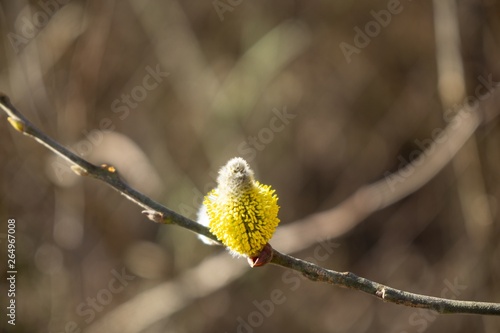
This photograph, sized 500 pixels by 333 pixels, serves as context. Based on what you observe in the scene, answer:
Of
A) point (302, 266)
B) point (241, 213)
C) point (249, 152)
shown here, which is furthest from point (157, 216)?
point (249, 152)

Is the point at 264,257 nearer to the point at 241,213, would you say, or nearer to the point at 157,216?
the point at 241,213

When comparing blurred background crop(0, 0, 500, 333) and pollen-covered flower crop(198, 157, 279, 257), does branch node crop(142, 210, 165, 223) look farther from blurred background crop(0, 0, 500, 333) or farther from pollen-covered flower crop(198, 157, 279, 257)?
blurred background crop(0, 0, 500, 333)

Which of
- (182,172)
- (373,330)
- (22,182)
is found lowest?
(373,330)

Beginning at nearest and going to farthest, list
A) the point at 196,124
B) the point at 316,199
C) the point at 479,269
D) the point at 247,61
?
the point at 479,269, the point at 247,61, the point at 196,124, the point at 316,199

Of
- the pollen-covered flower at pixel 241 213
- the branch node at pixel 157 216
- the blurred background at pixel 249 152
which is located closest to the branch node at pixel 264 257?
the pollen-covered flower at pixel 241 213

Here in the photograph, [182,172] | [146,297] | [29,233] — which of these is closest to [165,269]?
[146,297]

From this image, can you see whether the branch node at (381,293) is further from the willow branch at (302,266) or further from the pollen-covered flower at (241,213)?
the pollen-covered flower at (241,213)

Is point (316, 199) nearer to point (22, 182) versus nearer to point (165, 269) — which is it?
point (165, 269)
